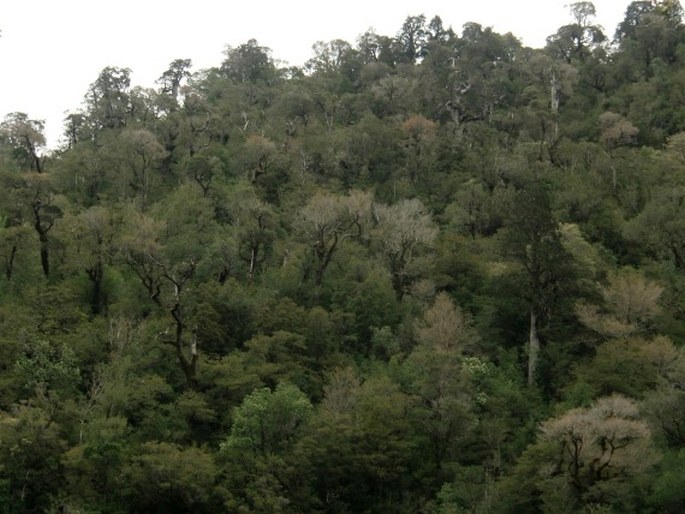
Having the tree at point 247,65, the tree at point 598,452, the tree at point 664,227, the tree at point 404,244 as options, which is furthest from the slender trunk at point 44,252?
the tree at point 247,65

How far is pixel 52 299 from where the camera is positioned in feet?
117

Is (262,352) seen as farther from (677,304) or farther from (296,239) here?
(677,304)

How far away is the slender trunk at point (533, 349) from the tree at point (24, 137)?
28.8 metres

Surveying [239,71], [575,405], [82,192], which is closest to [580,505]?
[575,405]

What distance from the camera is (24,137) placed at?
151ft

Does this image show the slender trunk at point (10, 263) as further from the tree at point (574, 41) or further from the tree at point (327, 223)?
the tree at point (574, 41)

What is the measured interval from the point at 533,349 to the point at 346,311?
9352mm

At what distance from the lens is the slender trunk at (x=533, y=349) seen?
34250mm

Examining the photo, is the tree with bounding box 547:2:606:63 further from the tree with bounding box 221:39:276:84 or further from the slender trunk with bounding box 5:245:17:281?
the slender trunk with bounding box 5:245:17:281

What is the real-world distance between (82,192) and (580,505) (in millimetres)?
41361

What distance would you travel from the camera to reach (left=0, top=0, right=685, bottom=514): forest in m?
26.6

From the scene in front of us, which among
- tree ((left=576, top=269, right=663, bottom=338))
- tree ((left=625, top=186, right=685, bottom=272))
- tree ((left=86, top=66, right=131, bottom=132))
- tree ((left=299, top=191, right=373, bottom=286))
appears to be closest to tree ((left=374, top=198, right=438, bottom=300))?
tree ((left=299, top=191, right=373, bottom=286))

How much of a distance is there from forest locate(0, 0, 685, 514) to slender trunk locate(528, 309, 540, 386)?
0.10m

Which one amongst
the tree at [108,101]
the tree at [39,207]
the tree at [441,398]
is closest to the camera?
the tree at [441,398]
